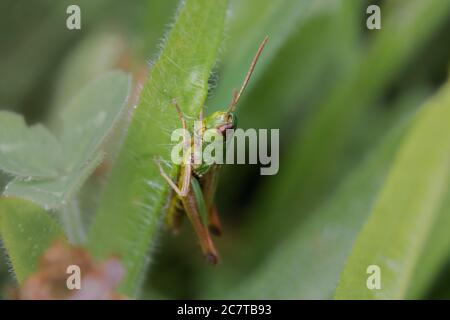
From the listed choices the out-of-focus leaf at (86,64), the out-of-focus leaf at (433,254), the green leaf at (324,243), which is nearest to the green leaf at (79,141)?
the out-of-focus leaf at (86,64)

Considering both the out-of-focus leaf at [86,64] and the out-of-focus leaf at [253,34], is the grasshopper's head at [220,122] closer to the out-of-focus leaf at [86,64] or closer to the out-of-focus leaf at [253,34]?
the out-of-focus leaf at [253,34]

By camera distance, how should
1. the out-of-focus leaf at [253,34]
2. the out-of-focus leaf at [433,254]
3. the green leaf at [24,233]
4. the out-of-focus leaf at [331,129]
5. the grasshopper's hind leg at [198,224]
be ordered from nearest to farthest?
1. the green leaf at [24,233]
2. the grasshopper's hind leg at [198,224]
3. the out-of-focus leaf at [433,254]
4. the out-of-focus leaf at [253,34]
5. the out-of-focus leaf at [331,129]

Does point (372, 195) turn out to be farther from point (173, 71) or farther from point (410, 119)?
point (173, 71)

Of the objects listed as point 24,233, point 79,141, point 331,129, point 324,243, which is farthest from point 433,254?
point 24,233

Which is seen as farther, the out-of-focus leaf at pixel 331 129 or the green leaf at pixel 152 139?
the out-of-focus leaf at pixel 331 129

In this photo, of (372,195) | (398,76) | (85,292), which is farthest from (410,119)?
(85,292)

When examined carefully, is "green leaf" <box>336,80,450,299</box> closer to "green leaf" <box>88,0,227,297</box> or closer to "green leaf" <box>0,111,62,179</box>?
"green leaf" <box>88,0,227,297</box>

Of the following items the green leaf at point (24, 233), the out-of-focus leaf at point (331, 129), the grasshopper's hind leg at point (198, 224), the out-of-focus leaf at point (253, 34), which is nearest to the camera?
the green leaf at point (24, 233)
